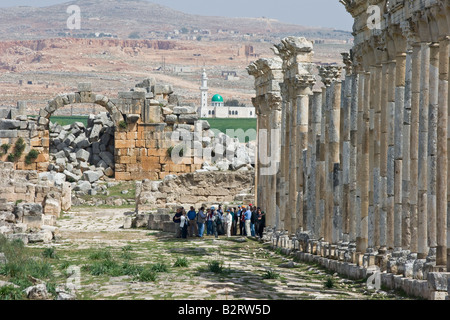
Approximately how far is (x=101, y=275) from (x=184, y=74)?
17291 cm

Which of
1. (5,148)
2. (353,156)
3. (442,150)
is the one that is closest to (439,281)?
(442,150)

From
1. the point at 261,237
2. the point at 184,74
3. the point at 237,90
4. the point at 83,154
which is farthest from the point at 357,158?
the point at 184,74

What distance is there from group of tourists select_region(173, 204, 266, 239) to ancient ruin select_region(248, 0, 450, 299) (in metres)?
1.92

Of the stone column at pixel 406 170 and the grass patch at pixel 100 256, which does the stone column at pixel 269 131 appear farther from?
the stone column at pixel 406 170

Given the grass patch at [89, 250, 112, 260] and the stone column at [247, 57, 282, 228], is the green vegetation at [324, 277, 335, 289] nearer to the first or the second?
the grass patch at [89, 250, 112, 260]

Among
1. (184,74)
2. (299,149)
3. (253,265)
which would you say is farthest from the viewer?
(184,74)

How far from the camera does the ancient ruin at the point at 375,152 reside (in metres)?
15.3

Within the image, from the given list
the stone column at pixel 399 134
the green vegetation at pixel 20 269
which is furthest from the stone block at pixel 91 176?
the stone column at pixel 399 134

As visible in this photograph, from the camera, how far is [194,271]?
64.2 feet

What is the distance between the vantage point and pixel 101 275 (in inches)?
739

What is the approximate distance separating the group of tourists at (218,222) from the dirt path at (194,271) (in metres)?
0.62

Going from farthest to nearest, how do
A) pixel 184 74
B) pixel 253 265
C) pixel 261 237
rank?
pixel 184 74
pixel 261 237
pixel 253 265

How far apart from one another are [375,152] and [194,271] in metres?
4.16

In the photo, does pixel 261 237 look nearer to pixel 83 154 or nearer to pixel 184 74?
pixel 83 154
